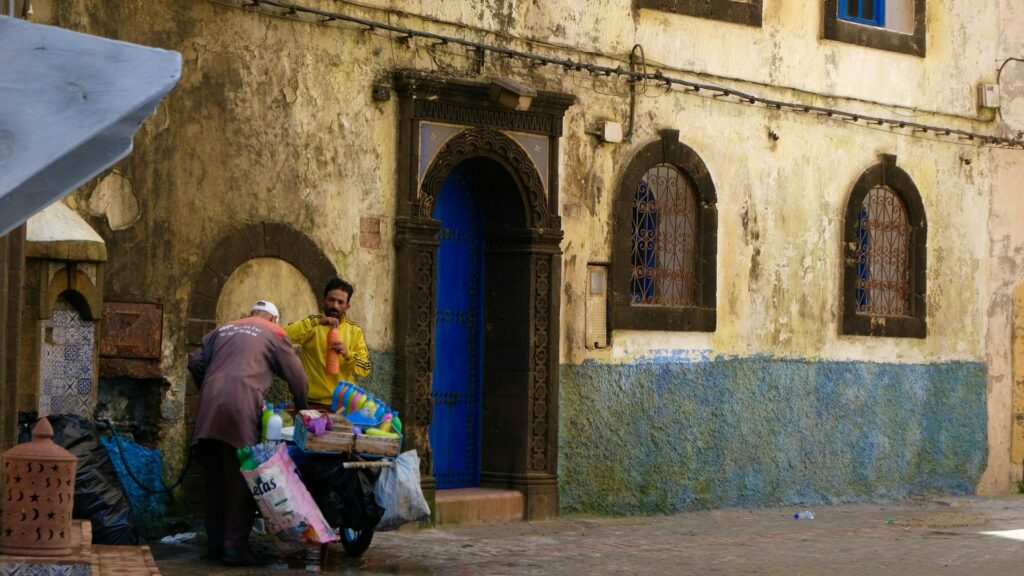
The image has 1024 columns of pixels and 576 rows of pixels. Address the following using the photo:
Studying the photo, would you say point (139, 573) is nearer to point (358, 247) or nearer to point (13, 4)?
point (13, 4)

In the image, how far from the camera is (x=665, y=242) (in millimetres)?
14516

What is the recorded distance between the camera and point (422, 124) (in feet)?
41.1

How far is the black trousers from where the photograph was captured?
956 centimetres

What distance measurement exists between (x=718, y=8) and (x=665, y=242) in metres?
2.18

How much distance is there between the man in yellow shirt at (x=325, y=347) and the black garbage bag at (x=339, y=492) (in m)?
0.98

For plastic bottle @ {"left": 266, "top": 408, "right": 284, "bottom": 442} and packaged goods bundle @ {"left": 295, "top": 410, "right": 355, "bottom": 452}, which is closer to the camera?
packaged goods bundle @ {"left": 295, "top": 410, "right": 355, "bottom": 452}

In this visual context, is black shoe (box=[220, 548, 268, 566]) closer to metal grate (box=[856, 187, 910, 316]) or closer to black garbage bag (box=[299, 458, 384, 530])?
→ black garbage bag (box=[299, 458, 384, 530])

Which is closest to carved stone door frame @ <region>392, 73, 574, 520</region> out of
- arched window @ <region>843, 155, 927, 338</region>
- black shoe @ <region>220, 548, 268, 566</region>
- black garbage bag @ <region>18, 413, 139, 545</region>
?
black shoe @ <region>220, 548, 268, 566</region>

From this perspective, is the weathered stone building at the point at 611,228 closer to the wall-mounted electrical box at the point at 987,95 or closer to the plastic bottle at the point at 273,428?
the wall-mounted electrical box at the point at 987,95

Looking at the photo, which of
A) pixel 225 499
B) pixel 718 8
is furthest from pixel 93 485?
pixel 718 8

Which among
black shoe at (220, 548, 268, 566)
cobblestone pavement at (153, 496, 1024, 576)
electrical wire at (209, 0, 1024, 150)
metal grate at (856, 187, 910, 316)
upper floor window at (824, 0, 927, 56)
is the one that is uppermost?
upper floor window at (824, 0, 927, 56)

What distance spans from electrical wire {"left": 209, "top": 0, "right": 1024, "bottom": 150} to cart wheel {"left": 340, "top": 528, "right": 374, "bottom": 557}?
3709mm

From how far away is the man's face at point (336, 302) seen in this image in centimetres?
1067

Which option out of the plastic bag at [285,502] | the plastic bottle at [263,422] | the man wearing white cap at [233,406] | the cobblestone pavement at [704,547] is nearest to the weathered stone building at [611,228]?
the cobblestone pavement at [704,547]
